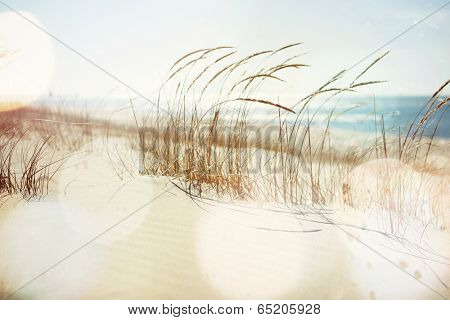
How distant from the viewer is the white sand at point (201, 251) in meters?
1.50

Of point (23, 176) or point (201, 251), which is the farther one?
point (23, 176)

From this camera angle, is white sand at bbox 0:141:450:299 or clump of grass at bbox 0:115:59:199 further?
clump of grass at bbox 0:115:59:199

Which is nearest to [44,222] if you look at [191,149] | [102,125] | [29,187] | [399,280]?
[29,187]

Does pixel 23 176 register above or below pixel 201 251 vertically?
above

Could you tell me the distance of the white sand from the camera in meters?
1.50

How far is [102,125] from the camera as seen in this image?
144 inches

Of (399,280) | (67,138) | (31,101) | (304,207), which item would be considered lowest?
(399,280)

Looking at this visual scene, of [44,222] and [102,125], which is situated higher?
[102,125]

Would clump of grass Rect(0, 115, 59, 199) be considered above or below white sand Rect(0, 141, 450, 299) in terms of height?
above

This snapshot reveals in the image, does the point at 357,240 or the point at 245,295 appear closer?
the point at 245,295

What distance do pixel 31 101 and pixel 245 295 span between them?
10.0ft

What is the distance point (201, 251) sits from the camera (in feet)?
5.36

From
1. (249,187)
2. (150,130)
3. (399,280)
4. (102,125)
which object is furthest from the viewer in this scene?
(102,125)

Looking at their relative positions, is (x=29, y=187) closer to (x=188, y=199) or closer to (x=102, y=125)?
(x=188, y=199)
